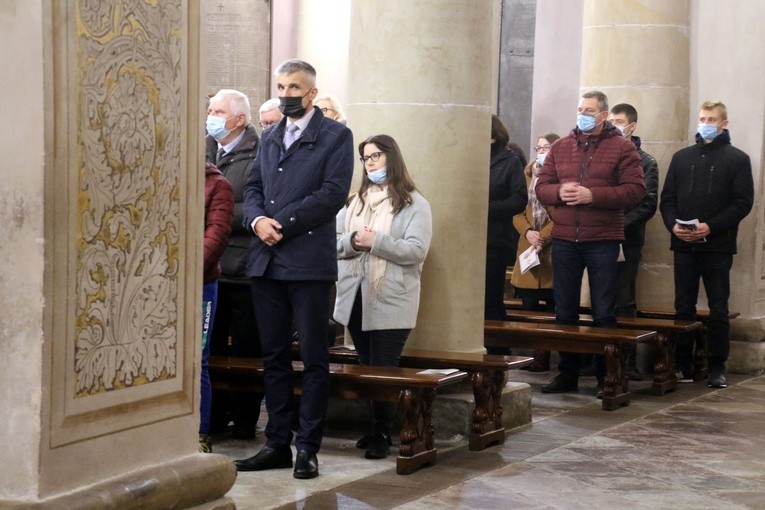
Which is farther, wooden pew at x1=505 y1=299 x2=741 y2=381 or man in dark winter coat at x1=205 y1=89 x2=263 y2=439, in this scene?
wooden pew at x1=505 y1=299 x2=741 y2=381

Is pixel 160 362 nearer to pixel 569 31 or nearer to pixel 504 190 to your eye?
pixel 504 190

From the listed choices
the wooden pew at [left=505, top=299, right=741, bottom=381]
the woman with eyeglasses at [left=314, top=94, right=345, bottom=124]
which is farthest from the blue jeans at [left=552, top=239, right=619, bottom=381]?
the woman with eyeglasses at [left=314, top=94, right=345, bottom=124]

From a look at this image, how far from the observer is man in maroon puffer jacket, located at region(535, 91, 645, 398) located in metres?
8.60

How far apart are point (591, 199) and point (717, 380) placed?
1.76 meters

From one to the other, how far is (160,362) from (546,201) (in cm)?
469

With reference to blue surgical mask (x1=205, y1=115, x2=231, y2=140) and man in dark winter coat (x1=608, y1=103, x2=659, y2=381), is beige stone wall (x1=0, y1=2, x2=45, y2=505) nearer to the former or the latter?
blue surgical mask (x1=205, y1=115, x2=231, y2=140)

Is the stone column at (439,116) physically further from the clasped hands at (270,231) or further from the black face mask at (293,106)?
the clasped hands at (270,231)

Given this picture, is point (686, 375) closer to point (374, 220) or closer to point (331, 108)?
point (331, 108)

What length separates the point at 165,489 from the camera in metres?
4.39

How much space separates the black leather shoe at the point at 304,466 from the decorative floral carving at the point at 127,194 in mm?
1545

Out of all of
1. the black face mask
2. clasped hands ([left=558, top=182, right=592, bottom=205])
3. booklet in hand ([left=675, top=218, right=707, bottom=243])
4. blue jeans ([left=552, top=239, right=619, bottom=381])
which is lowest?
blue jeans ([left=552, top=239, right=619, bottom=381])

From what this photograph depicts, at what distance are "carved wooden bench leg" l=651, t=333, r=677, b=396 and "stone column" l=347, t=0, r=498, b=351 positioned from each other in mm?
2176

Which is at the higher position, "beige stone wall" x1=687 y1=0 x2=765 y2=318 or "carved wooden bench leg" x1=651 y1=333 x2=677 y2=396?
"beige stone wall" x1=687 y1=0 x2=765 y2=318

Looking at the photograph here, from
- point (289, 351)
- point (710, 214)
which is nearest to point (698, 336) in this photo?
point (710, 214)
